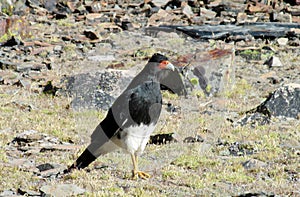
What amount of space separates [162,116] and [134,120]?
132 cm

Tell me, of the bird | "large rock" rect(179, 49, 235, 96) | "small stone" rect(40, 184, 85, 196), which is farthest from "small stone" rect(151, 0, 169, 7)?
"small stone" rect(40, 184, 85, 196)

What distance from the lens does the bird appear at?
786cm

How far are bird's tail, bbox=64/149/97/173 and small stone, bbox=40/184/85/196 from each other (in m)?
0.88

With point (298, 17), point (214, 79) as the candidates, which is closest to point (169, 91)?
point (214, 79)

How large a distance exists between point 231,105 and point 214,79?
1081mm

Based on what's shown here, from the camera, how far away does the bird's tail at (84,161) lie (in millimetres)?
8352

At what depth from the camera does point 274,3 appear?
82.6 feet

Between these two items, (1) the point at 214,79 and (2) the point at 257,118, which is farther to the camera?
(1) the point at 214,79

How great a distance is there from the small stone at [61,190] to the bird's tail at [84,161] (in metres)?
0.88

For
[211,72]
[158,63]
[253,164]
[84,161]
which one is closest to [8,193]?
[84,161]

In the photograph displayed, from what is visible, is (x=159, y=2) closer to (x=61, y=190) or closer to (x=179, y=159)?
(x=179, y=159)

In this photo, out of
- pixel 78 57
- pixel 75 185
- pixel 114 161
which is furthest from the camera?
pixel 78 57

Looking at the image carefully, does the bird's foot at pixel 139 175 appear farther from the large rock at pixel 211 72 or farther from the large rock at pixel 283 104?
the large rock at pixel 283 104

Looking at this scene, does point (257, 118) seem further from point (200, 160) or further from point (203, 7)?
point (203, 7)
